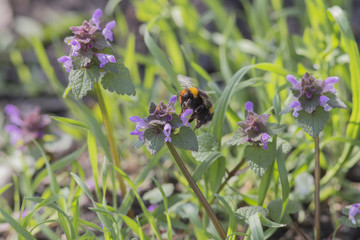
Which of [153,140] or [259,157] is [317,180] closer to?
[259,157]

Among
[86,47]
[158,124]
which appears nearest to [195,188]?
[158,124]

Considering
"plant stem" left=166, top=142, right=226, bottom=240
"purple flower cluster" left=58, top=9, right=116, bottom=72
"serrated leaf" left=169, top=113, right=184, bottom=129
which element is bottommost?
"plant stem" left=166, top=142, right=226, bottom=240

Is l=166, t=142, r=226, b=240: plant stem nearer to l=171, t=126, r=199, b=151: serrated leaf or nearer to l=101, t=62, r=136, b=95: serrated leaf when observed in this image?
l=171, t=126, r=199, b=151: serrated leaf

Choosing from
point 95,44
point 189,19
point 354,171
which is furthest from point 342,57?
point 95,44

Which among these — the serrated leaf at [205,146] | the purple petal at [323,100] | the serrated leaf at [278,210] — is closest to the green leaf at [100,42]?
the serrated leaf at [205,146]

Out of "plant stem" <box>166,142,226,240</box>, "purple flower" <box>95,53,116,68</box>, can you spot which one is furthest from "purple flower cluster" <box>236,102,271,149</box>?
"purple flower" <box>95,53,116,68</box>
